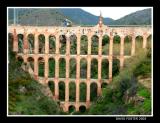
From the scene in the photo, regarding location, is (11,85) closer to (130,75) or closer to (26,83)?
(26,83)

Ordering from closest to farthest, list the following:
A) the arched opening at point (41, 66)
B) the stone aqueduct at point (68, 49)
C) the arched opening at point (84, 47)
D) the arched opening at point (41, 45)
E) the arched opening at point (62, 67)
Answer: the stone aqueduct at point (68, 49), the arched opening at point (41, 66), the arched opening at point (62, 67), the arched opening at point (41, 45), the arched opening at point (84, 47)

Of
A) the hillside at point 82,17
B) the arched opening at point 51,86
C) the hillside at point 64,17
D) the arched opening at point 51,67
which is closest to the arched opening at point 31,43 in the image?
the arched opening at point 51,67

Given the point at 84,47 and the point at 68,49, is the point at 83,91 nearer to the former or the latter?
the point at 68,49

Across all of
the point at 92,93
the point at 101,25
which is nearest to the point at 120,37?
the point at 101,25

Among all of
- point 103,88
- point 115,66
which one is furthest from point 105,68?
point 103,88

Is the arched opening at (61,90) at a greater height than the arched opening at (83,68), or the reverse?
the arched opening at (83,68)

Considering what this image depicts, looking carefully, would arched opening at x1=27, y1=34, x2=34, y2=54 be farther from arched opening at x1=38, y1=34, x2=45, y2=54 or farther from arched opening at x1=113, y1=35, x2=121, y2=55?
arched opening at x1=113, y1=35, x2=121, y2=55

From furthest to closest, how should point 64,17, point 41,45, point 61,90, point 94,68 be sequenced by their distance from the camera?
point 64,17, point 41,45, point 94,68, point 61,90

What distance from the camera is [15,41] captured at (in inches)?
2012

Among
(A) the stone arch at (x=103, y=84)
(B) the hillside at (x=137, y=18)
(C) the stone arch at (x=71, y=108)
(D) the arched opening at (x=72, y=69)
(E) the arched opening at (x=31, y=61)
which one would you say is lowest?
(C) the stone arch at (x=71, y=108)

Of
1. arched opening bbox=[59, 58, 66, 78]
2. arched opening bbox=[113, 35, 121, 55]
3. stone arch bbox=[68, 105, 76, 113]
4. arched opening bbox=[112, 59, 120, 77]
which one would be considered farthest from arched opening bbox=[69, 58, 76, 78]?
arched opening bbox=[113, 35, 121, 55]

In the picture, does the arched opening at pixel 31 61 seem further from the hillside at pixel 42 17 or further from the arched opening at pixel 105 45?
the hillside at pixel 42 17

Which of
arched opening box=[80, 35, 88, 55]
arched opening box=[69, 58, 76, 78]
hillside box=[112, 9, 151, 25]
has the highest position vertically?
hillside box=[112, 9, 151, 25]

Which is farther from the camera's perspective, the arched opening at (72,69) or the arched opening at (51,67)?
the arched opening at (72,69)
